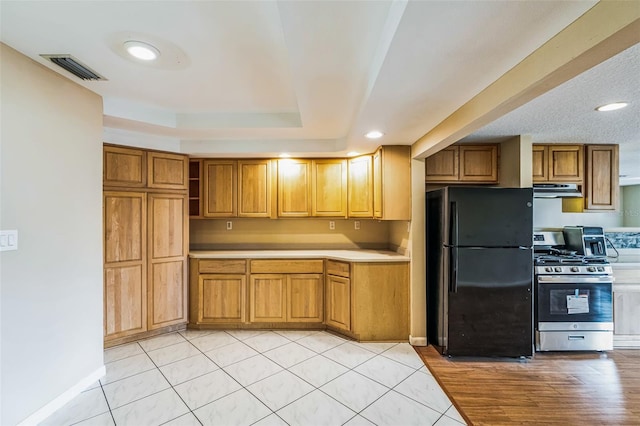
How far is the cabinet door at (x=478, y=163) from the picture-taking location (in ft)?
10.5

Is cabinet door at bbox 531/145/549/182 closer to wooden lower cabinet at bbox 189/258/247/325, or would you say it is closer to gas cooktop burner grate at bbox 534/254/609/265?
gas cooktop burner grate at bbox 534/254/609/265

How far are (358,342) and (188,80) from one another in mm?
2869

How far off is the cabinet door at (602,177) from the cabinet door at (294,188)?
10.3 feet

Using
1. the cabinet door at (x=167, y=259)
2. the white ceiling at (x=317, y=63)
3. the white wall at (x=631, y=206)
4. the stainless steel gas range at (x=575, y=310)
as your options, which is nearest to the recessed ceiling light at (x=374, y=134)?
the white ceiling at (x=317, y=63)

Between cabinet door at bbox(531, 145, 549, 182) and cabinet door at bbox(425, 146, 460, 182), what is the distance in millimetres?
802

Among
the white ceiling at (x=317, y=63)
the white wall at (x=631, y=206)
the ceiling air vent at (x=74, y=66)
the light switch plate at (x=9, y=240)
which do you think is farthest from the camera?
the white wall at (x=631, y=206)

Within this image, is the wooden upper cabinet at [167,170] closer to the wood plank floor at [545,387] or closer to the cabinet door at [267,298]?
the cabinet door at [267,298]

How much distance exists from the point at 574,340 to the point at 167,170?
453 centimetres

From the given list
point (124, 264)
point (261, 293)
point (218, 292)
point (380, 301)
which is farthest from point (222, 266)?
point (380, 301)

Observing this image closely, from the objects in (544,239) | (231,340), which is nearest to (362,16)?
(231,340)

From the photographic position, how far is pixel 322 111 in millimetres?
2393

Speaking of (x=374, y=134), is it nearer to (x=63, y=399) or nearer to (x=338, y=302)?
(x=338, y=302)

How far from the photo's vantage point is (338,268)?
3.18m

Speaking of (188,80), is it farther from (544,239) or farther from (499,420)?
(544,239)
